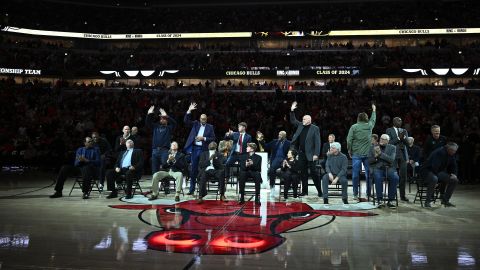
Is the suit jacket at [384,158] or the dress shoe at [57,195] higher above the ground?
the suit jacket at [384,158]

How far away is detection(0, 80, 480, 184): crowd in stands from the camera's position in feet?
54.0

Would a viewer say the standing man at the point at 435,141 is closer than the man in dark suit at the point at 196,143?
Yes

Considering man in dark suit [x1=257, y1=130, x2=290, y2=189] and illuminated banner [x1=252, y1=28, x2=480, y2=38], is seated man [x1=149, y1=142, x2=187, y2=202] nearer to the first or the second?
man in dark suit [x1=257, y1=130, x2=290, y2=189]

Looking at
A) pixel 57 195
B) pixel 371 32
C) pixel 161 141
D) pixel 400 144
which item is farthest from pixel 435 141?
pixel 371 32

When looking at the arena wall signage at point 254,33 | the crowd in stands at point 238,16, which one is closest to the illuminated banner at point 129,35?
the arena wall signage at point 254,33

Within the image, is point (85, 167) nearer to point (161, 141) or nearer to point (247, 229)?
point (161, 141)

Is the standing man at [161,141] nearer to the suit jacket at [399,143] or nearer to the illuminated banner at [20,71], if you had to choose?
the suit jacket at [399,143]

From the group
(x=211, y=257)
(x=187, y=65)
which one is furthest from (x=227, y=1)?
(x=211, y=257)

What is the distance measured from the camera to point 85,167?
9.24 meters

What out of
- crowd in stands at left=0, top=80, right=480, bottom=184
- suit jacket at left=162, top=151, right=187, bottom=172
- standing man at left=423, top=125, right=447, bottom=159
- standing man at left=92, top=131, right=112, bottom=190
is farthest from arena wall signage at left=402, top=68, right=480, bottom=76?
standing man at left=92, top=131, right=112, bottom=190

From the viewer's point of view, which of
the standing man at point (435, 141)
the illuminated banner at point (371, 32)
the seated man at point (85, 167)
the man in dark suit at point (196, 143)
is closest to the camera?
the standing man at point (435, 141)

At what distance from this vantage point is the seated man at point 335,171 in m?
8.41

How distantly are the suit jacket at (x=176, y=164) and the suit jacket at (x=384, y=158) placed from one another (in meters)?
3.99

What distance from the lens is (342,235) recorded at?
5.73 metres
